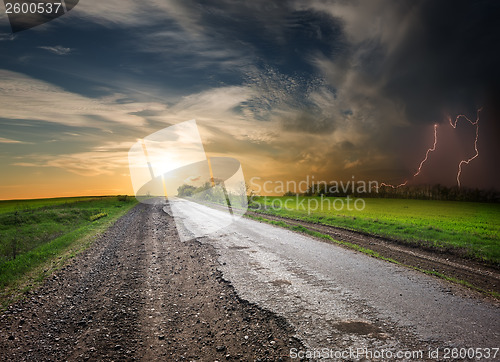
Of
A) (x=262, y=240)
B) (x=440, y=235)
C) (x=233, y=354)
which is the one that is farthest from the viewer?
(x=440, y=235)

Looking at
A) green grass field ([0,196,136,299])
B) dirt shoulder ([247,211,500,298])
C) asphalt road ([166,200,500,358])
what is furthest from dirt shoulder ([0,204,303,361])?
dirt shoulder ([247,211,500,298])

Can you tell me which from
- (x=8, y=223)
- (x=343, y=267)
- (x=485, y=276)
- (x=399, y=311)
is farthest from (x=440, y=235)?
(x=8, y=223)

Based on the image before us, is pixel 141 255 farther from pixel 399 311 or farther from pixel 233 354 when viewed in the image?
pixel 399 311

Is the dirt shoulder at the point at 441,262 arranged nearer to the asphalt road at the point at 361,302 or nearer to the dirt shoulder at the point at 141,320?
the asphalt road at the point at 361,302

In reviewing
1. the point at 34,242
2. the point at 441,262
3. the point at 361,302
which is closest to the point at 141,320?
the point at 361,302

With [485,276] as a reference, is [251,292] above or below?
above

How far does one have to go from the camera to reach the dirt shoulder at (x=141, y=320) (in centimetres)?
426

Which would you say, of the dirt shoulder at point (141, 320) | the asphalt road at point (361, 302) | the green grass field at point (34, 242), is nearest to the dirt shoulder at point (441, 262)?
the asphalt road at point (361, 302)

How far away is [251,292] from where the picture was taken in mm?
6367

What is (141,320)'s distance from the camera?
17.2 ft

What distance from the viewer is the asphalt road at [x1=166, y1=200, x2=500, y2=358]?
436 centimetres

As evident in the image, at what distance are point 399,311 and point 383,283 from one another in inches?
69.8

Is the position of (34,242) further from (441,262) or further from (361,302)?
(441,262)

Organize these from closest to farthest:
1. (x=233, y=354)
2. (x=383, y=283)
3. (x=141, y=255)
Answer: (x=233, y=354), (x=383, y=283), (x=141, y=255)
